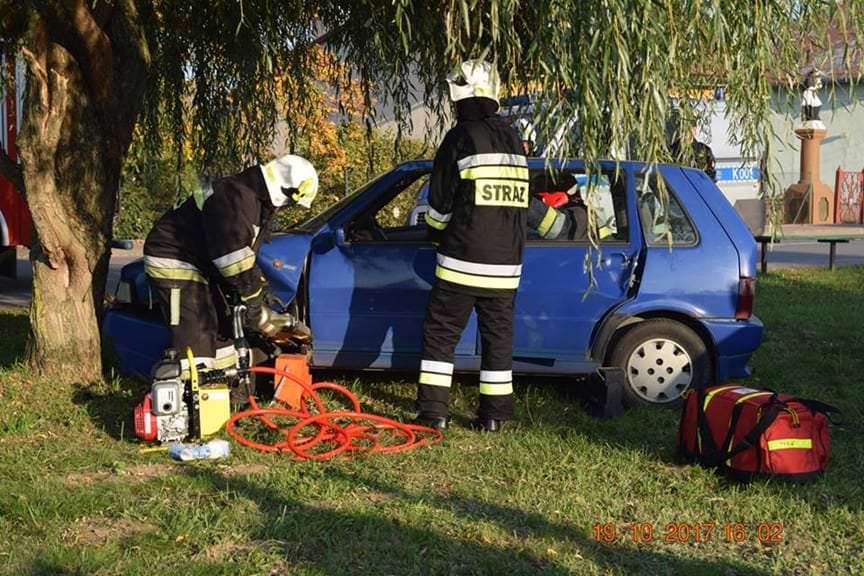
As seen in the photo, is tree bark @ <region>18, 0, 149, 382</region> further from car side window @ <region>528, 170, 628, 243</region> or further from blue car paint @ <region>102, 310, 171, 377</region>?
car side window @ <region>528, 170, 628, 243</region>

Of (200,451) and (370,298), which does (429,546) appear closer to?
(200,451)

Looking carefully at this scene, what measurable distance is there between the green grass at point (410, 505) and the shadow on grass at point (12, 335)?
1.42 metres

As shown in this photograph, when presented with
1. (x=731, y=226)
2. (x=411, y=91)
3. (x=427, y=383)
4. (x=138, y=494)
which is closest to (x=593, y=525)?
(x=427, y=383)

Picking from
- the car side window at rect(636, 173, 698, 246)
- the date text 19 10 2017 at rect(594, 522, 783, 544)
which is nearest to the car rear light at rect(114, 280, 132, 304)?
the car side window at rect(636, 173, 698, 246)

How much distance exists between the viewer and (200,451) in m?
4.89

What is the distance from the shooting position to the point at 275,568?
12.1 feet

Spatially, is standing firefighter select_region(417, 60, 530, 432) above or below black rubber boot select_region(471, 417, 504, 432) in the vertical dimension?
above

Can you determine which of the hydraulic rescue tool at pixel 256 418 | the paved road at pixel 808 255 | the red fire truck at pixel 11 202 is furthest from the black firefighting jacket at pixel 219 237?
the paved road at pixel 808 255

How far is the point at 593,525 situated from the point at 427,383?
155cm

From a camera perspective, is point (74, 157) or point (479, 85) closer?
point (479, 85)

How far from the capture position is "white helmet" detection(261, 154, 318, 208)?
5211 millimetres

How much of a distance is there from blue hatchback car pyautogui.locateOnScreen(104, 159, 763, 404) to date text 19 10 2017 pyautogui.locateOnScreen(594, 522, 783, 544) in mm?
1975

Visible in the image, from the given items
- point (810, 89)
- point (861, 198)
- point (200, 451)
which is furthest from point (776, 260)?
point (861, 198)

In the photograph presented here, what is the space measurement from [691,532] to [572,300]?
214 cm
